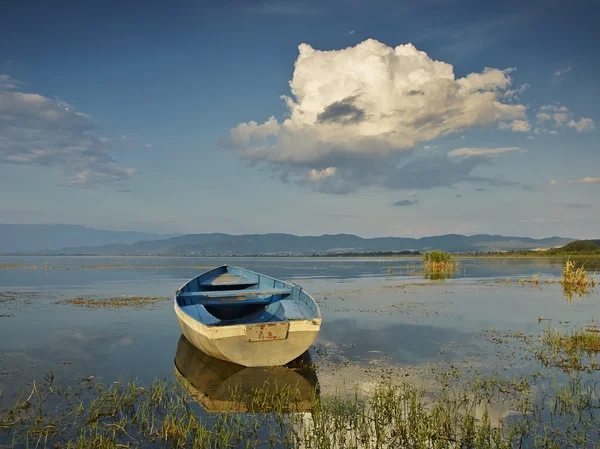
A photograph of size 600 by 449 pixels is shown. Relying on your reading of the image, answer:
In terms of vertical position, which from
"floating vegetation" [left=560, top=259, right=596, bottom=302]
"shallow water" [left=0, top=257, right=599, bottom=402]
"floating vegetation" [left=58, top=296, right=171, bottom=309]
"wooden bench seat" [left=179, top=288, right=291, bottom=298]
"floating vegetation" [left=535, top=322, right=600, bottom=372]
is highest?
"wooden bench seat" [left=179, top=288, right=291, bottom=298]

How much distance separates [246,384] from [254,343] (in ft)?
3.27

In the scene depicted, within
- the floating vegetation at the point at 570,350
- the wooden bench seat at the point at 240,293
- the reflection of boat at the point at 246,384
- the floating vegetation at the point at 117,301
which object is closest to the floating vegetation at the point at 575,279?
the floating vegetation at the point at 570,350

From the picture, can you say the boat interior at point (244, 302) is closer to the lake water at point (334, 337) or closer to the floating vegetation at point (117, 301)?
the lake water at point (334, 337)

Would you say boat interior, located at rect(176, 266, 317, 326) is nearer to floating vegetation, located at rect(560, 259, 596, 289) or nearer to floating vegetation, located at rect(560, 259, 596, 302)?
floating vegetation, located at rect(560, 259, 596, 302)

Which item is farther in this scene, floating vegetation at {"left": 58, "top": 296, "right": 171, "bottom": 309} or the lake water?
floating vegetation at {"left": 58, "top": 296, "right": 171, "bottom": 309}

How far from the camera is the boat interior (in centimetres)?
1284

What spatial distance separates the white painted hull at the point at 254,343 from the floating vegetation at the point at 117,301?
47.5ft

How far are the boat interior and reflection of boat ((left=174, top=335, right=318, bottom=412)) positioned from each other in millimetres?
1268

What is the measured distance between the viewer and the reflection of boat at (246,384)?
8.47 metres

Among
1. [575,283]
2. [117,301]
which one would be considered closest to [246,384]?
[117,301]

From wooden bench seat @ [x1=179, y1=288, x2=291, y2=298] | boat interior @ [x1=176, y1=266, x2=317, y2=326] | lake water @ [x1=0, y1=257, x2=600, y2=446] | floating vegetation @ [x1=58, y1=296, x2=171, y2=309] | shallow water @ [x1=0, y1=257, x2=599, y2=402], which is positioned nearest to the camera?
lake water @ [x1=0, y1=257, x2=600, y2=446]

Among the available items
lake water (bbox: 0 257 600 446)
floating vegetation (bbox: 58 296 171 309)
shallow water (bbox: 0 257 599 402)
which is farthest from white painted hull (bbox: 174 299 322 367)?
floating vegetation (bbox: 58 296 171 309)

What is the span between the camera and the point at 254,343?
10.4 metres

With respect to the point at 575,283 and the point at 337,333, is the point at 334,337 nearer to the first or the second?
the point at 337,333
